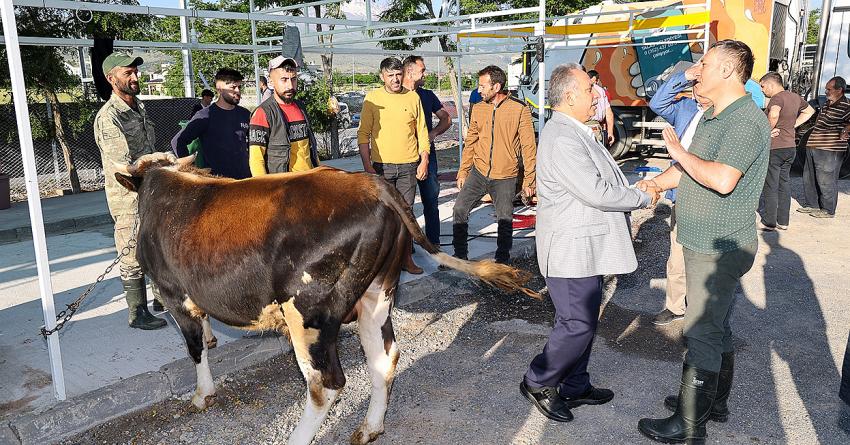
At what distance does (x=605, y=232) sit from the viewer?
3381 millimetres

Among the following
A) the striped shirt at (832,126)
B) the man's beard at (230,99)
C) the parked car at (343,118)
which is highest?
the man's beard at (230,99)

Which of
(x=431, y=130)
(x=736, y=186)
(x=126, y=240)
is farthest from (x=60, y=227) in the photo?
(x=736, y=186)

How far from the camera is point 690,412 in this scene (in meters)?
3.25

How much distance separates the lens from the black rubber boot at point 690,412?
3.23 m

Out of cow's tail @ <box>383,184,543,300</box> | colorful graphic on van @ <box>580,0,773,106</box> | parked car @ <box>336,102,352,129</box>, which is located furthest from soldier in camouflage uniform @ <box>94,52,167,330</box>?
parked car @ <box>336,102,352,129</box>

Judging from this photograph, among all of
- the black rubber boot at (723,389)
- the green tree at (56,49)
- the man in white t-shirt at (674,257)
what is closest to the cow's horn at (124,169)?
the black rubber boot at (723,389)

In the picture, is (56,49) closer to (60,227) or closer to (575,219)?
(60,227)

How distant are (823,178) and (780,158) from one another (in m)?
1.10

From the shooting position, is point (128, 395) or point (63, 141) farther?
point (63, 141)

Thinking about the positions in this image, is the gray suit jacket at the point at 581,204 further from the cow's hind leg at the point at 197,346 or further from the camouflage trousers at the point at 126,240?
the camouflage trousers at the point at 126,240

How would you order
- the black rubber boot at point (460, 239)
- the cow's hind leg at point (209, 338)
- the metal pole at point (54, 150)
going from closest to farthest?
the cow's hind leg at point (209, 338)
the black rubber boot at point (460, 239)
the metal pole at point (54, 150)

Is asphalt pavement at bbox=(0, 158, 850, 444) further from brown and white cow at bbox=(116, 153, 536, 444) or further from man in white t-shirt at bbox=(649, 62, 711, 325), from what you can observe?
brown and white cow at bbox=(116, 153, 536, 444)

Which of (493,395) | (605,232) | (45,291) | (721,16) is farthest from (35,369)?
(721,16)

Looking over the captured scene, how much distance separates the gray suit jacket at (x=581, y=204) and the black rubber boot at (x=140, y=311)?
311 cm
